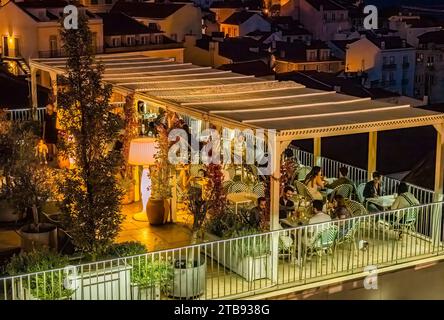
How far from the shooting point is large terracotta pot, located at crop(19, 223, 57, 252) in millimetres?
12562

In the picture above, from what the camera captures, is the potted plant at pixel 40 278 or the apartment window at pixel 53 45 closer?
the potted plant at pixel 40 278

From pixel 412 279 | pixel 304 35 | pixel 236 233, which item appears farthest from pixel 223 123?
pixel 304 35

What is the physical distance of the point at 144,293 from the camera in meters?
10.9

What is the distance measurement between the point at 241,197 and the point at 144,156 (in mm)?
1975

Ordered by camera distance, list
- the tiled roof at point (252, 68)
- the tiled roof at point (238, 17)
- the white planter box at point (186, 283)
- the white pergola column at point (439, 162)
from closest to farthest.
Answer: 1. the white planter box at point (186, 283)
2. the white pergola column at point (439, 162)
3. the tiled roof at point (252, 68)
4. the tiled roof at point (238, 17)

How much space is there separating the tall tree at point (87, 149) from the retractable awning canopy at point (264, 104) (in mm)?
2558

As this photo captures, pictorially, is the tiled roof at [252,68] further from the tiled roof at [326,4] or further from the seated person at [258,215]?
the seated person at [258,215]

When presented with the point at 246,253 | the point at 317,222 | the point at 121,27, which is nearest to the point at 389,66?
the point at 121,27

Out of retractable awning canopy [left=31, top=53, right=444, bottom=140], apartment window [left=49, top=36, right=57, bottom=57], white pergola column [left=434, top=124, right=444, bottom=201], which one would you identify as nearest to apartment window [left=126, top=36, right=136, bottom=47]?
apartment window [left=49, top=36, right=57, bottom=57]

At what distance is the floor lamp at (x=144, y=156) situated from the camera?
1461 centimetres

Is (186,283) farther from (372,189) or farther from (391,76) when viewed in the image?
(391,76)

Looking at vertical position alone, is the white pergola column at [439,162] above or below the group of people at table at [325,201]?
above

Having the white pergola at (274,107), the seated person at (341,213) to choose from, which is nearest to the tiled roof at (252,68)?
the white pergola at (274,107)

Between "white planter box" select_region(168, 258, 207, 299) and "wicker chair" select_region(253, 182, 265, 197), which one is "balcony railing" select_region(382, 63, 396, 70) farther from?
"white planter box" select_region(168, 258, 207, 299)
